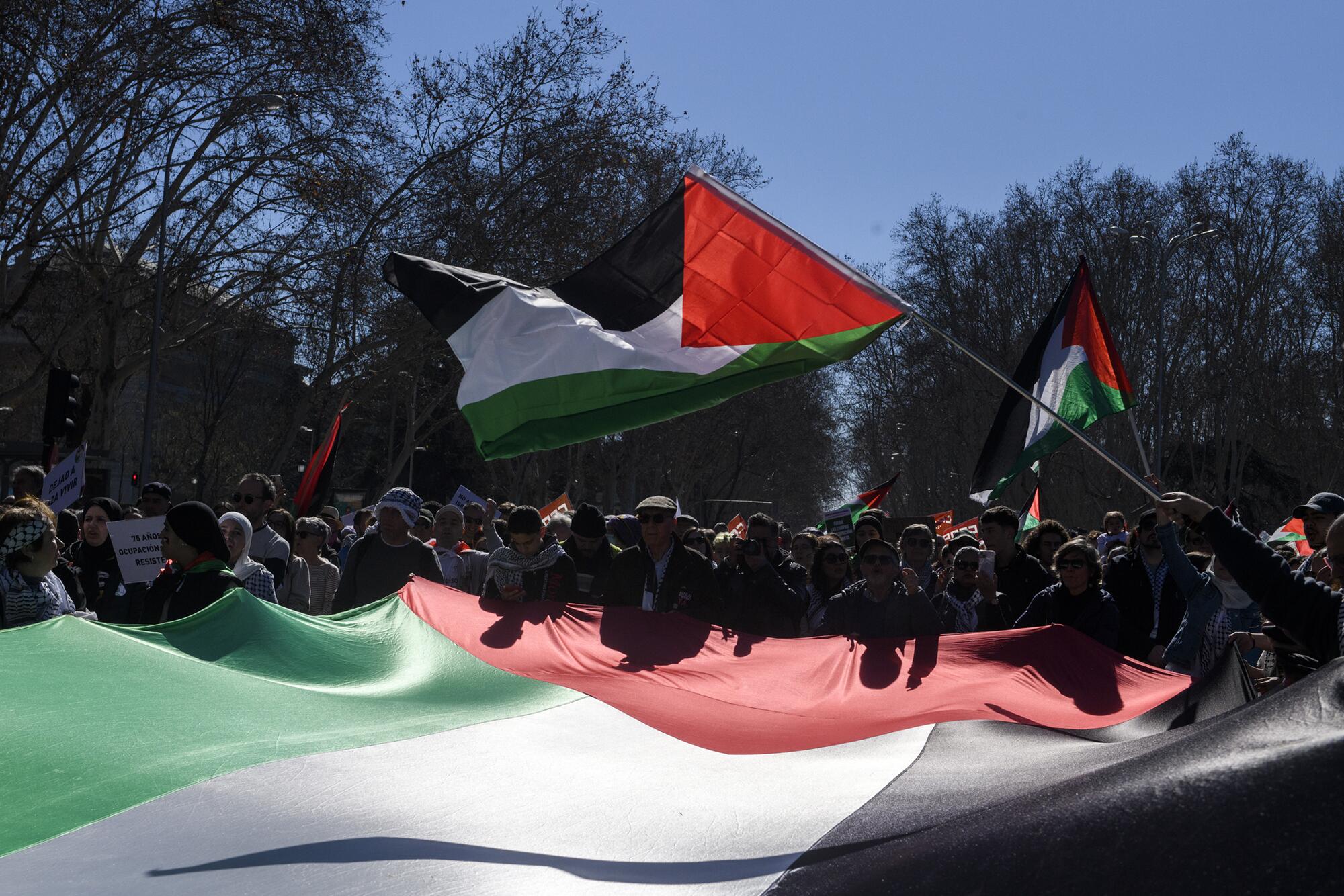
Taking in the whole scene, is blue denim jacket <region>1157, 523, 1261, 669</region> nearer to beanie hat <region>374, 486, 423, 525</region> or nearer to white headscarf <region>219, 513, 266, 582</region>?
beanie hat <region>374, 486, 423, 525</region>

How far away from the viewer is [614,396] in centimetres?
596

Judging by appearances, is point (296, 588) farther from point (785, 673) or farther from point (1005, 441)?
point (1005, 441)

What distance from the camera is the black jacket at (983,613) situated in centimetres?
745

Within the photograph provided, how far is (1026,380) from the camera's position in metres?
8.90

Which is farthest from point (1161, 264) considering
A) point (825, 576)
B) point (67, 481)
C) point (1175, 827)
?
point (1175, 827)

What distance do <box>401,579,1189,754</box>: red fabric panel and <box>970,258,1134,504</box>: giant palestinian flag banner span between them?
6.52 feet

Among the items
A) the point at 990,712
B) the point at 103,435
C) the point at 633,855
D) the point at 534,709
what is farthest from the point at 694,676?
the point at 103,435

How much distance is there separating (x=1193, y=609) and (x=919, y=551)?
8.54 feet

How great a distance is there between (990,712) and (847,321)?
6.34ft

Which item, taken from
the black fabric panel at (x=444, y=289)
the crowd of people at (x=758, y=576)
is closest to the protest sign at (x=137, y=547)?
the crowd of people at (x=758, y=576)

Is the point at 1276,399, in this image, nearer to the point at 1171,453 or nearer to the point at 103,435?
the point at 1171,453

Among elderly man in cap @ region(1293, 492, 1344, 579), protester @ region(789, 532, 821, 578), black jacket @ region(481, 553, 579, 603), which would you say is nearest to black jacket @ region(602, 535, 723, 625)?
black jacket @ region(481, 553, 579, 603)

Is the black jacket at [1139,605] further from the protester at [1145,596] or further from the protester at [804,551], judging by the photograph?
the protester at [804,551]

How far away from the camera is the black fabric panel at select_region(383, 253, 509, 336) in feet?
20.3
